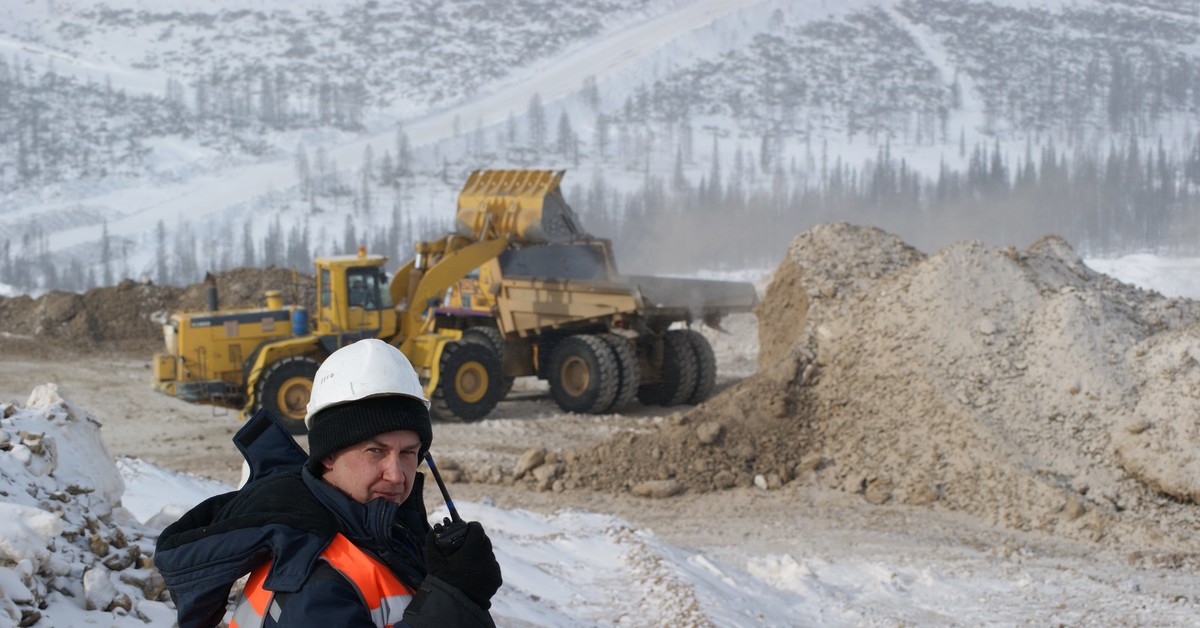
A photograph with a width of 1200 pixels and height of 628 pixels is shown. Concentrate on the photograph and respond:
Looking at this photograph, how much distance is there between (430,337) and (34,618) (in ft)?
36.6

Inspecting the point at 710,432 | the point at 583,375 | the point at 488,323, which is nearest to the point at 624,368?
the point at 583,375

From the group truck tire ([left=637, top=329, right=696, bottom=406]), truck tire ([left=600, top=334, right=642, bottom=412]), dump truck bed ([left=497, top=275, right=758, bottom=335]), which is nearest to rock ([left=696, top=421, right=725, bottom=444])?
truck tire ([left=600, top=334, right=642, bottom=412])

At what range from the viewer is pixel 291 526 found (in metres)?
2.30

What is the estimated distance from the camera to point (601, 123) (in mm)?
63969

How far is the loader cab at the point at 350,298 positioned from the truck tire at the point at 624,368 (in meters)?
2.97

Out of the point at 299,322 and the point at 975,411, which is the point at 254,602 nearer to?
the point at 975,411

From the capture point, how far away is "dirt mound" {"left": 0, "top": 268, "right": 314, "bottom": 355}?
2547 centimetres

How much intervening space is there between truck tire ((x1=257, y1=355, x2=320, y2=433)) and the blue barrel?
61cm

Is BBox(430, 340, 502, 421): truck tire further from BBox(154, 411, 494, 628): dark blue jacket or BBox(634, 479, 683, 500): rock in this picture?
BBox(154, 411, 494, 628): dark blue jacket

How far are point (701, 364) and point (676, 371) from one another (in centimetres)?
48

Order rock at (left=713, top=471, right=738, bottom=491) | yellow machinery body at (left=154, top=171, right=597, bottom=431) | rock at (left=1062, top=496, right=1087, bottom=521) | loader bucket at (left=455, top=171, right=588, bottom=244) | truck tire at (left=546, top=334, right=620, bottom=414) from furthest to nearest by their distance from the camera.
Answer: loader bucket at (left=455, top=171, right=588, bottom=244) < truck tire at (left=546, top=334, right=620, bottom=414) < yellow machinery body at (left=154, top=171, right=597, bottom=431) < rock at (left=713, top=471, right=738, bottom=491) < rock at (left=1062, top=496, right=1087, bottom=521)

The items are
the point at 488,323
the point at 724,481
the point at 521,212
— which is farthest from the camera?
the point at 488,323

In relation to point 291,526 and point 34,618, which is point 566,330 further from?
point 291,526

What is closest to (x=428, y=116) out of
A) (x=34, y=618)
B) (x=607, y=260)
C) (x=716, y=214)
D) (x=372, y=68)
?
(x=372, y=68)
